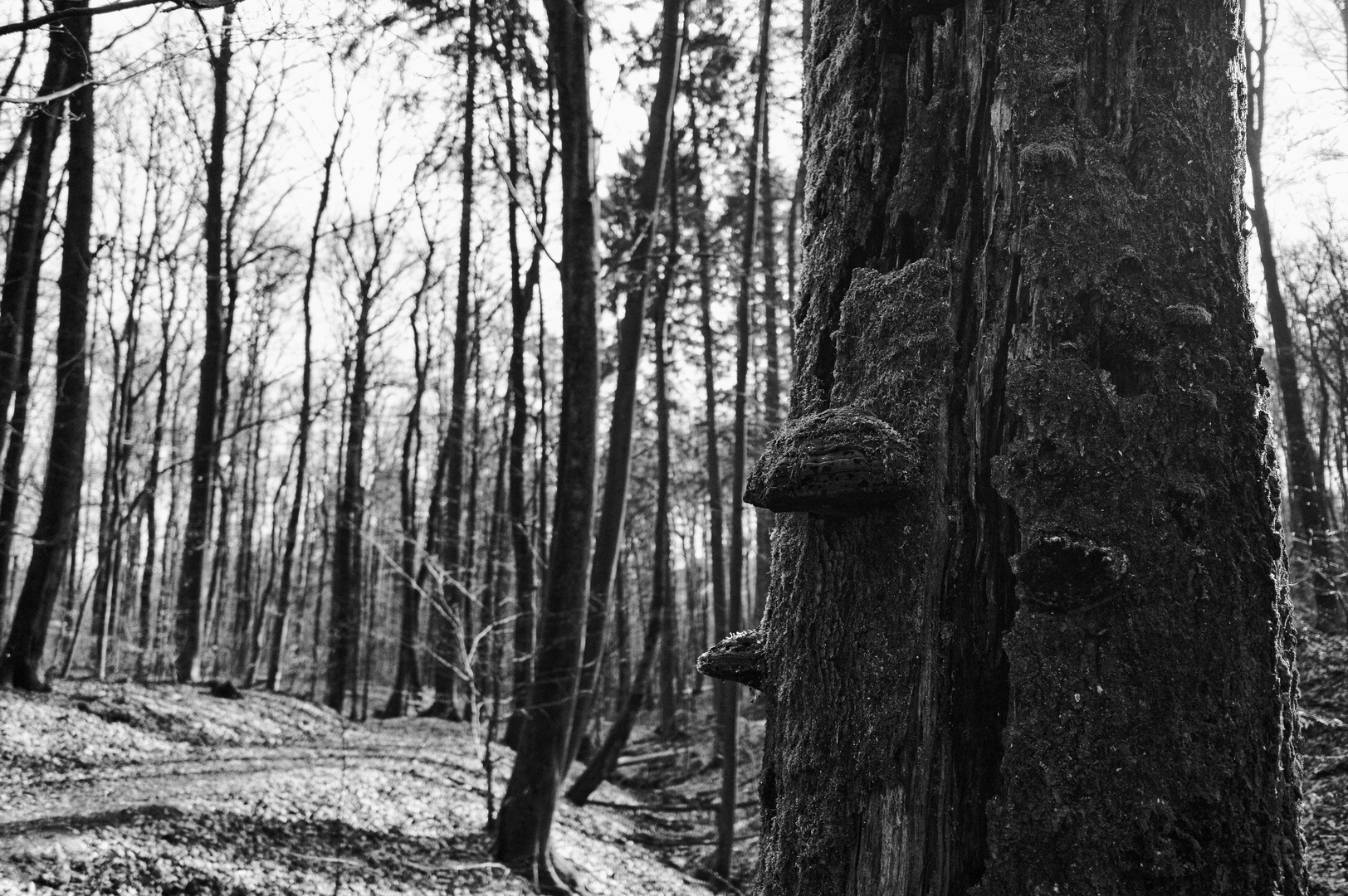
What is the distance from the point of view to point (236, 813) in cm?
758

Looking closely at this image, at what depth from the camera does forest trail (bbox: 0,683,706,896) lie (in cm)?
618

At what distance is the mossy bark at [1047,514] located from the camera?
3.45 ft

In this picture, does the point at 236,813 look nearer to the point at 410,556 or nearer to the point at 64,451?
the point at 64,451

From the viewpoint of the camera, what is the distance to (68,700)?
11242 mm

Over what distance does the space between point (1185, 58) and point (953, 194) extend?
37 cm

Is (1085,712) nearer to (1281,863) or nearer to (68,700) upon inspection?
(1281,863)

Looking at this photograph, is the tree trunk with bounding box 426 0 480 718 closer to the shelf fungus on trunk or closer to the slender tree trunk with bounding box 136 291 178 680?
the slender tree trunk with bounding box 136 291 178 680

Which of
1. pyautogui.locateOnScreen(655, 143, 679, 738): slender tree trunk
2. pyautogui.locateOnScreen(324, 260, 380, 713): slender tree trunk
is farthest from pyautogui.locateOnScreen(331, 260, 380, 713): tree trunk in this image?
pyautogui.locateOnScreen(655, 143, 679, 738): slender tree trunk

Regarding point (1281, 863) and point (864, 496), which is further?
point (864, 496)

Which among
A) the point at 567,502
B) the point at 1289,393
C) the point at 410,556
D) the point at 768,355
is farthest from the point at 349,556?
the point at 1289,393

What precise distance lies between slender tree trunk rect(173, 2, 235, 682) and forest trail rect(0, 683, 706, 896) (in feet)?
7.25

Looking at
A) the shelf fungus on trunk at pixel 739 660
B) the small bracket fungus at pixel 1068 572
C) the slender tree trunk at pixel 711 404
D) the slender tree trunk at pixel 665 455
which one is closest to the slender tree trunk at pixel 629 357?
the slender tree trunk at pixel 665 455

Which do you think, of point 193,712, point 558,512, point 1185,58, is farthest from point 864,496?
point 193,712

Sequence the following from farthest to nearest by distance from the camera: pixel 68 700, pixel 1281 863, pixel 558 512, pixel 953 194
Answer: pixel 68 700 < pixel 558 512 < pixel 953 194 < pixel 1281 863
